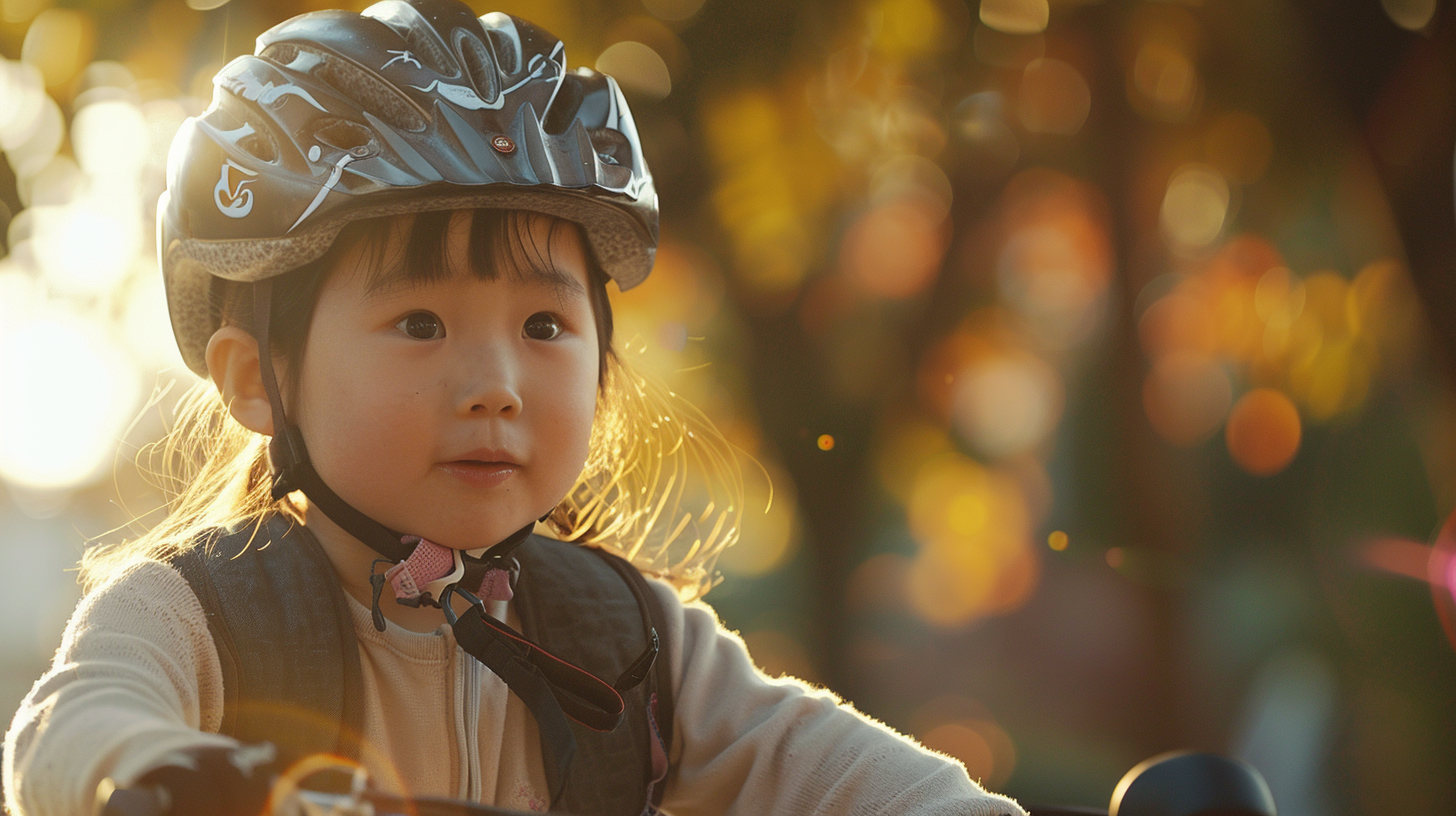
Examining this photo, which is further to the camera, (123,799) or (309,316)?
(309,316)

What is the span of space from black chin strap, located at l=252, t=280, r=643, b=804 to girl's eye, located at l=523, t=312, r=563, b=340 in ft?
1.43

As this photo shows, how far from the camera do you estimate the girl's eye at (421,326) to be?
1.99 metres

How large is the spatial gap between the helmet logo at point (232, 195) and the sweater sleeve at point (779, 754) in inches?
46.6

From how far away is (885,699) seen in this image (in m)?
5.98

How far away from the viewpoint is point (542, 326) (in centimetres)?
213

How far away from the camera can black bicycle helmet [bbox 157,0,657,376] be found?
205cm

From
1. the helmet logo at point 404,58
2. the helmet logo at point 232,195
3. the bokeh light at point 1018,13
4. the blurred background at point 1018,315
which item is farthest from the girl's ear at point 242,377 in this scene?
the bokeh light at point 1018,13

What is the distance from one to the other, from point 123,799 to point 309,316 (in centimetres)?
112

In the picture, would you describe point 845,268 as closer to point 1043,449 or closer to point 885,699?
point 1043,449

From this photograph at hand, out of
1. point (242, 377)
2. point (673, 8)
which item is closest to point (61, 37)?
point (673, 8)

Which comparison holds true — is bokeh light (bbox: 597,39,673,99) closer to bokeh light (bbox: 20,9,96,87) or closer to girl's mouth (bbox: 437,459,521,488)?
bokeh light (bbox: 20,9,96,87)

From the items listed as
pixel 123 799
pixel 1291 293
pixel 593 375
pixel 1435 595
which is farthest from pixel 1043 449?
pixel 123 799

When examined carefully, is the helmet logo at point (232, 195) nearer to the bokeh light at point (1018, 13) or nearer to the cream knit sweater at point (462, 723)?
the cream knit sweater at point (462, 723)

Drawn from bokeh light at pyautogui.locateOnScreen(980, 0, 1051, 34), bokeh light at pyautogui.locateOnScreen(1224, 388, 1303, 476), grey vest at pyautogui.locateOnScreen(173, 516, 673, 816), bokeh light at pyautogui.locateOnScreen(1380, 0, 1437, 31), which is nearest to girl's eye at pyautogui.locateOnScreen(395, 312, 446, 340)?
grey vest at pyautogui.locateOnScreen(173, 516, 673, 816)
